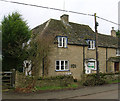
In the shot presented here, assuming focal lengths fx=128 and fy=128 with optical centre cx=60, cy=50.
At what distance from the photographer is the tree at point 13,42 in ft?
38.3

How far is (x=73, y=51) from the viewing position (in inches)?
671

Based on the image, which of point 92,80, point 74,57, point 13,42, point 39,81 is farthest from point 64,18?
point 39,81

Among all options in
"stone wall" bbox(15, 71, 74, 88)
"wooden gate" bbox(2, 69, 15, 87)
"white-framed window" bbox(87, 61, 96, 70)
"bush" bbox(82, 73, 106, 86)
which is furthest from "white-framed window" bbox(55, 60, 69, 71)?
"wooden gate" bbox(2, 69, 15, 87)

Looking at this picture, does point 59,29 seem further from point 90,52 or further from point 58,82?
point 58,82

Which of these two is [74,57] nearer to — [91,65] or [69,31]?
[91,65]

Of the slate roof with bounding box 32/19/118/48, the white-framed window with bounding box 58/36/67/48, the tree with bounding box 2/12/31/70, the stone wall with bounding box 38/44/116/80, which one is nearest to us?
the tree with bounding box 2/12/31/70

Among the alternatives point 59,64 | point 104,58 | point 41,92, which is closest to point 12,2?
point 41,92

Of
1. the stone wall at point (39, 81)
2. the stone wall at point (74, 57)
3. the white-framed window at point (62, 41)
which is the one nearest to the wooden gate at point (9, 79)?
the stone wall at point (39, 81)

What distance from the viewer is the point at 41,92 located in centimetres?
974

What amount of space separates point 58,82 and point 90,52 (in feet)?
28.6

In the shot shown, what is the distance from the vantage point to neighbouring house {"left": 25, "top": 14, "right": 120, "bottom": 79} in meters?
15.8

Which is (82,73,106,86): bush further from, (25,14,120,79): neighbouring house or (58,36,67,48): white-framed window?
(58,36,67,48): white-framed window

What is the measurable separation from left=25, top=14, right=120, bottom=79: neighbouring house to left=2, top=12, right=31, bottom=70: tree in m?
3.58

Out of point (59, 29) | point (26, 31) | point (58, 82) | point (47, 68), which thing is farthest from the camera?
point (59, 29)
